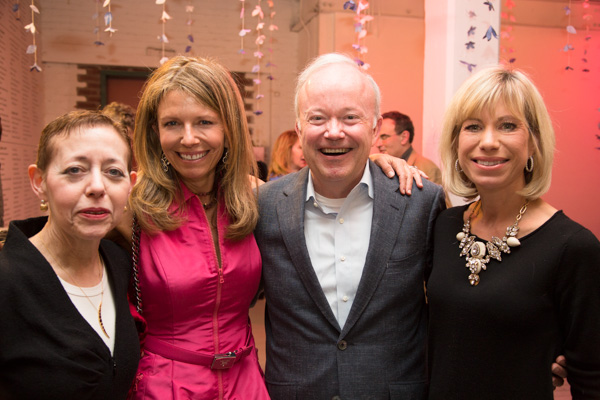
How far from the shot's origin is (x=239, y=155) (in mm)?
1907

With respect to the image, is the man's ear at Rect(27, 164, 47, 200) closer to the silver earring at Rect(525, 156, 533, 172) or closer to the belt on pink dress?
the belt on pink dress

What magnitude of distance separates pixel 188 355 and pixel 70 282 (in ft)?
1.55

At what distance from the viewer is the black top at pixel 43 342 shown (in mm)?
1189

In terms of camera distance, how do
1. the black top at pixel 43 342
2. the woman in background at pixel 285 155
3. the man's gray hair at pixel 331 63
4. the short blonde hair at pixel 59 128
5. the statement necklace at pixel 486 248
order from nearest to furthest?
the black top at pixel 43 342, the short blonde hair at pixel 59 128, the statement necklace at pixel 486 248, the man's gray hair at pixel 331 63, the woman in background at pixel 285 155

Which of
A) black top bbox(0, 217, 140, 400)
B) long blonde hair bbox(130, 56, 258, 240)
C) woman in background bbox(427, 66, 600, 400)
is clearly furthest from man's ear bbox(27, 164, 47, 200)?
woman in background bbox(427, 66, 600, 400)

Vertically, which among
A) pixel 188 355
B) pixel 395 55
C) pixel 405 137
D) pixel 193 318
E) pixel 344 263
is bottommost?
pixel 188 355

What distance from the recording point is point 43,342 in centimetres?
122

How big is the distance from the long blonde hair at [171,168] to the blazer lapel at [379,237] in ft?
1.44

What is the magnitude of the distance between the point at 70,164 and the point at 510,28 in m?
5.88

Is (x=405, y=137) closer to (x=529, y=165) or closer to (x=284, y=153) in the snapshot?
(x=284, y=153)

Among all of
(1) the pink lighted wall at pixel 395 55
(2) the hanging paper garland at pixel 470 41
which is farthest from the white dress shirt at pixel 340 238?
(1) the pink lighted wall at pixel 395 55

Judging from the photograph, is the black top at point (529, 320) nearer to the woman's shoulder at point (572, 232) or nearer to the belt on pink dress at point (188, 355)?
the woman's shoulder at point (572, 232)

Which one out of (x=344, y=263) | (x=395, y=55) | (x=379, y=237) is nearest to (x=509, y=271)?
(x=379, y=237)

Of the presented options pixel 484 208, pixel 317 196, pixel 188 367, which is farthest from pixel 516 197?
pixel 188 367
